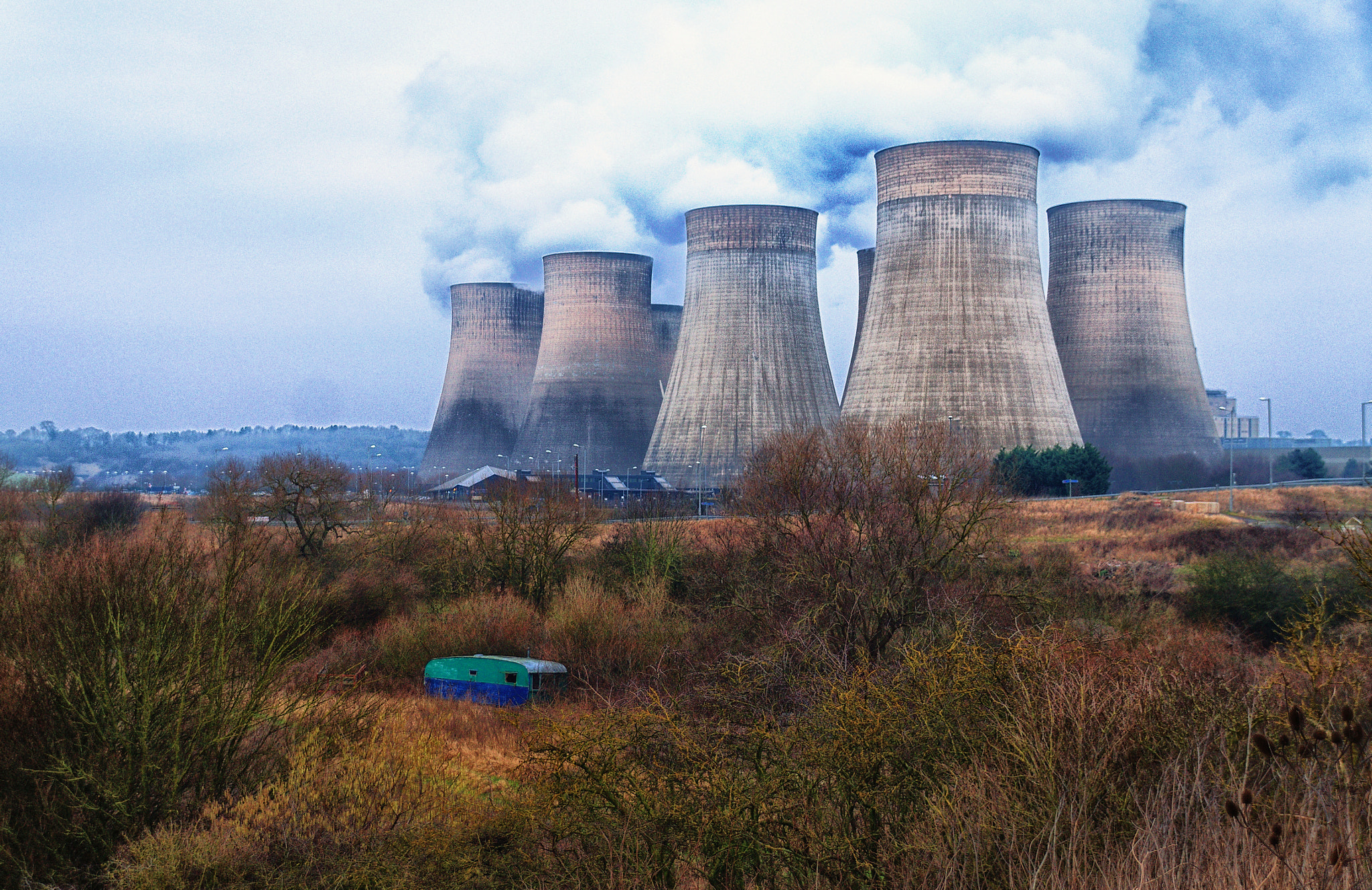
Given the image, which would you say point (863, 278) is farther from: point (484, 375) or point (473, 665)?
point (473, 665)

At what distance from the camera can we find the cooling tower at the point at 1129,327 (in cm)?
3306

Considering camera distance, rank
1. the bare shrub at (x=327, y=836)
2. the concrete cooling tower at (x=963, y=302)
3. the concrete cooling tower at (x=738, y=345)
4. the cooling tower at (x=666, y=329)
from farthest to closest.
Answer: the cooling tower at (x=666, y=329) < the concrete cooling tower at (x=738, y=345) < the concrete cooling tower at (x=963, y=302) < the bare shrub at (x=327, y=836)

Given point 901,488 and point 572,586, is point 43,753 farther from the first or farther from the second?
point 901,488

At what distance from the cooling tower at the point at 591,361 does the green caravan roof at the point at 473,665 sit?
1042 inches

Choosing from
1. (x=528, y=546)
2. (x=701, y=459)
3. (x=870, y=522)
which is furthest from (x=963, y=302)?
(x=870, y=522)

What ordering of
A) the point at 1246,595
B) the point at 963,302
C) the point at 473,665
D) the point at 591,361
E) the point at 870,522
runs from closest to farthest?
1. the point at 473,665
2. the point at 870,522
3. the point at 1246,595
4. the point at 963,302
5. the point at 591,361

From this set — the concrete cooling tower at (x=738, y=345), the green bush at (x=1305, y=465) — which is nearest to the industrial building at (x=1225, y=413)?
the green bush at (x=1305, y=465)

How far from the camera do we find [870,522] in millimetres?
12336

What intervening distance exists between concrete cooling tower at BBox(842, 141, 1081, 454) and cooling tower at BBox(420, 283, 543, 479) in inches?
695

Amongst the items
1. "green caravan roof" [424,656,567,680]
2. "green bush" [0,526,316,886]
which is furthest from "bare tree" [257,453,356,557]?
"green bush" [0,526,316,886]

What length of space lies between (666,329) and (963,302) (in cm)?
1940

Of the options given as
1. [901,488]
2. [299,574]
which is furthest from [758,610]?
[299,574]

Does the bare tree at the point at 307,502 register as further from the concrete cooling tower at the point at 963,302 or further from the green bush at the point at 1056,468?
the green bush at the point at 1056,468

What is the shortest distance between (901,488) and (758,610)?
9.88ft
